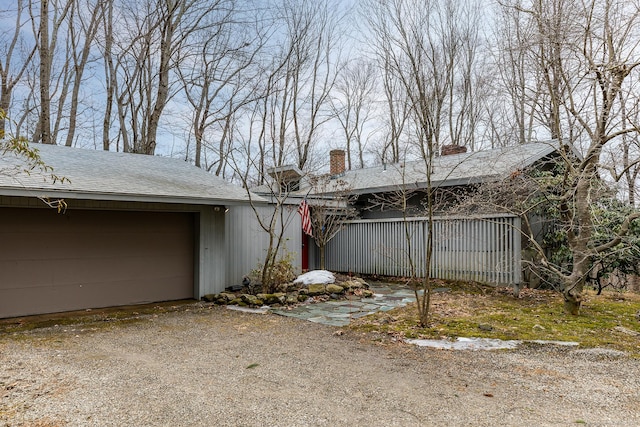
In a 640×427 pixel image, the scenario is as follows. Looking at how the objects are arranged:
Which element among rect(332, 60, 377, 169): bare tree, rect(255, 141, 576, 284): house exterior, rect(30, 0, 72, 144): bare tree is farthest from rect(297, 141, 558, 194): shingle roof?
rect(30, 0, 72, 144): bare tree

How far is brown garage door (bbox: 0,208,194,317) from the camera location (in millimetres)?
7020

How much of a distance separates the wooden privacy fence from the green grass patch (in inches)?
33.4

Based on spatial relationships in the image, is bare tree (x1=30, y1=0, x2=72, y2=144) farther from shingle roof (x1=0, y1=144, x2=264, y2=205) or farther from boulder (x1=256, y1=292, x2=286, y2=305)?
boulder (x1=256, y1=292, x2=286, y2=305)

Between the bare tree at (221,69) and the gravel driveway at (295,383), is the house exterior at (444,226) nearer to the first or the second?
the gravel driveway at (295,383)

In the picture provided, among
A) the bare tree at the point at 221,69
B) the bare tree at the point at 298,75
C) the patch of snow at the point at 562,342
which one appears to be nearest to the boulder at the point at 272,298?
the patch of snow at the point at 562,342

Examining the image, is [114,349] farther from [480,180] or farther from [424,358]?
[480,180]

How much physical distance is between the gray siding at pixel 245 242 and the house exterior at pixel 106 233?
518 mm

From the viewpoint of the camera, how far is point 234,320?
6902 millimetres

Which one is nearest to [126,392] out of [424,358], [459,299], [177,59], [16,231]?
[424,358]

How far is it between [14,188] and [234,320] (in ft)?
12.2

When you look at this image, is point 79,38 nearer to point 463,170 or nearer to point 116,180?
point 116,180

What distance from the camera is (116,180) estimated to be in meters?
7.64

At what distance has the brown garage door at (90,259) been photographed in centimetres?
702

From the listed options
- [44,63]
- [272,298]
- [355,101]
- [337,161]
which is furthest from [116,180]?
[355,101]
